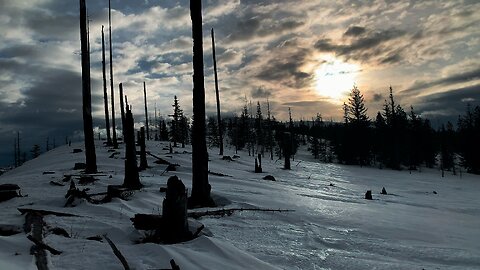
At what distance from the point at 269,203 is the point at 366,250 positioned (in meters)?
3.71

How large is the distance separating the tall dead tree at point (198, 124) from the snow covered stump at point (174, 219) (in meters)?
3.32

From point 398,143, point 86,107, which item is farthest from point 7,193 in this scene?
point 398,143

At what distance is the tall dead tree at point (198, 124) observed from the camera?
848 cm

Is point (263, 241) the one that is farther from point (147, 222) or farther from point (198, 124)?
point (198, 124)

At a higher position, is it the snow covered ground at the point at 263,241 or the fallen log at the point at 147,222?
the fallen log at the point at 147,222

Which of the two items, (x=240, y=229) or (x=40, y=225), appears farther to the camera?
(x=240, y=229)

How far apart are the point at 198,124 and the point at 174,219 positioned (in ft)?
12.9

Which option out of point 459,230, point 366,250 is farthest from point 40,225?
point 459,230

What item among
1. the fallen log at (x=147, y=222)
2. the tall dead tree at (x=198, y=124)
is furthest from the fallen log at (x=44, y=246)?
the tall dead tree at (x=198, y=124)

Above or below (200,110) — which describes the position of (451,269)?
below

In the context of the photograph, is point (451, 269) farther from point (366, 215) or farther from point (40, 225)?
point (40, 225)

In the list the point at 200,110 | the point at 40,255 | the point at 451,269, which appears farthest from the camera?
the point at 200,110

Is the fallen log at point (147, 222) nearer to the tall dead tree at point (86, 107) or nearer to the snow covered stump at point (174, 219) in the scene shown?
the snow covered stump at point (174, 219)

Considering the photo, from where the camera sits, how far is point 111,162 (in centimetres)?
1947
